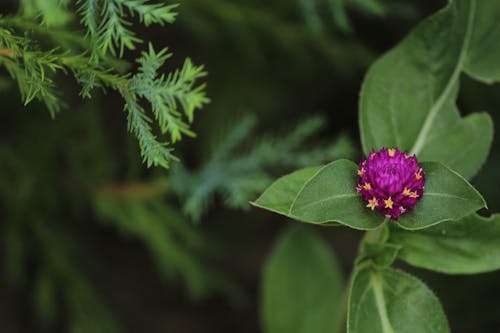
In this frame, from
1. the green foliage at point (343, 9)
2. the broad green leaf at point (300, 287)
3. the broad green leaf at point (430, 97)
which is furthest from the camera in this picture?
the broad green leaf at point (300, 287)

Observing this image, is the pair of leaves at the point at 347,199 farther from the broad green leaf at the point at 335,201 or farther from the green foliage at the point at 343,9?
the green foliage at the point at 343,9

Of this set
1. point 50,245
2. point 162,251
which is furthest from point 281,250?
point 50,245

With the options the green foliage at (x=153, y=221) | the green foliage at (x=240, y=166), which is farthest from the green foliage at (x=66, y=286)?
the green foliage at (x=240, y=166)

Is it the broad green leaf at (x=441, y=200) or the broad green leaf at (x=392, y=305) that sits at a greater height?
the broad green leaf at (x=441, y=200)

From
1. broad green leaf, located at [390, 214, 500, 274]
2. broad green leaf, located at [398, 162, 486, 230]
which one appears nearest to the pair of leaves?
broad green leaf, located at [398, 162, 486, 230]

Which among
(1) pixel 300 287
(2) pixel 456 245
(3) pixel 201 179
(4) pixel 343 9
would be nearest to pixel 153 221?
(3) pixel 201 179

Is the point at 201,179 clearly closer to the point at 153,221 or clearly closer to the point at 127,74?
the point at 153,221

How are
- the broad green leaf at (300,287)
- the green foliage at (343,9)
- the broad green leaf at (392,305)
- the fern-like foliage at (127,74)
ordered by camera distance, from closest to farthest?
the fern-like foliage at (127,74) → the broad green leaf at (392,305) → the green foliage at (343,9) → the broad green leaf at (300,287)
